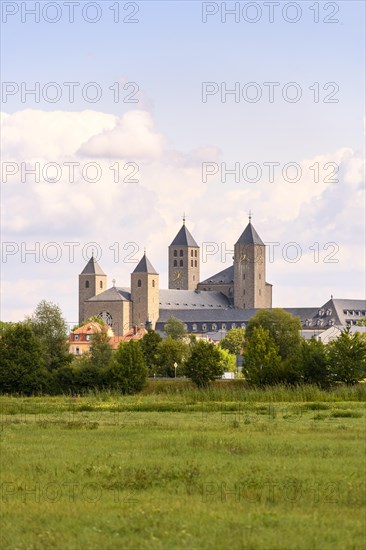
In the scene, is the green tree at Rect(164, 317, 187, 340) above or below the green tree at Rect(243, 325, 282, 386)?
above

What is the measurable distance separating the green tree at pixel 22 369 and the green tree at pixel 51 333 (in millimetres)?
5191

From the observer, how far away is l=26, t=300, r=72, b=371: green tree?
74.2 metres

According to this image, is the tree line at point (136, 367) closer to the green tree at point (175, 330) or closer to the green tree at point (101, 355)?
the green tree at point (101, 355)

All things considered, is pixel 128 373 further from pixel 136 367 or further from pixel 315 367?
pixel 315 367

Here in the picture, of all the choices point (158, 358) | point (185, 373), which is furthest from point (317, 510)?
point (158, 358)

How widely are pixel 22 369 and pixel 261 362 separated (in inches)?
616

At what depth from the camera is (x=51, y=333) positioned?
8075 centimetres

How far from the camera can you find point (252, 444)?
21062 mm

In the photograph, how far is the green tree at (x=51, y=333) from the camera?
7425cm

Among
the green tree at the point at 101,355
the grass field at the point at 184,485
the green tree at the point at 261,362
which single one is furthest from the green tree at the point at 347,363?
the grass field at the point at 184,485

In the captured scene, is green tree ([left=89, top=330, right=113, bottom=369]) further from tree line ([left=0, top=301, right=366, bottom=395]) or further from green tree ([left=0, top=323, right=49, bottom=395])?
green tree ([left=0, top=323, right=49, bottom=395])

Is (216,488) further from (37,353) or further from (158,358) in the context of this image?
(158,358)

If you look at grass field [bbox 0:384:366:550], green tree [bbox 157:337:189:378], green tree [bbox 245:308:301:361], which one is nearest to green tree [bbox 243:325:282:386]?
green tree [bbox 245:308:301:361]

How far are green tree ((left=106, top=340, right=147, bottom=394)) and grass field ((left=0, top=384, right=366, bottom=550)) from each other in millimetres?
39143
